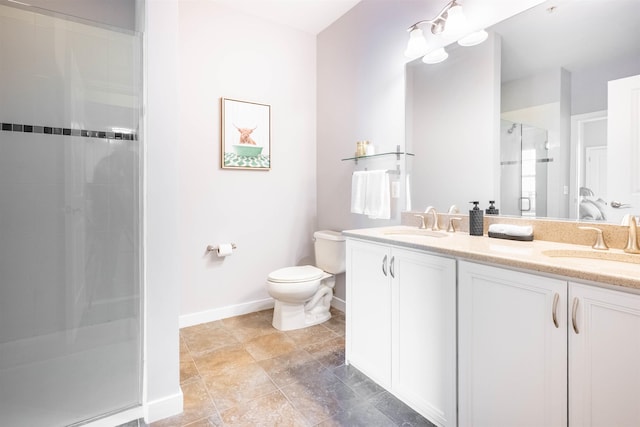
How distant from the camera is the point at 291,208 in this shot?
3.10m

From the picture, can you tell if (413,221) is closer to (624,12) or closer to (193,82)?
(624,12)

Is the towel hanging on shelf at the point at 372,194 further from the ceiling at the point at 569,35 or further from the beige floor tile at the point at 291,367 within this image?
the beige floor tile at the point at 291,367

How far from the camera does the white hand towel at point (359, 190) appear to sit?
2.46 m

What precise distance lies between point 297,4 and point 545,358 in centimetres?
291

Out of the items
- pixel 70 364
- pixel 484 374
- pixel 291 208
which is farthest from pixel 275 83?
pixel 484 374

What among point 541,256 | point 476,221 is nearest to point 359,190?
point 476,221

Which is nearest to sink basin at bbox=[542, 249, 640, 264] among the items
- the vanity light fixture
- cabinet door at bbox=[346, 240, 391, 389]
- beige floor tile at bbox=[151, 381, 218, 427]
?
cabinet door at bbox=[346, 240, 391, 389]

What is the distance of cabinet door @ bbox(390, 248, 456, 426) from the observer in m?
1.33

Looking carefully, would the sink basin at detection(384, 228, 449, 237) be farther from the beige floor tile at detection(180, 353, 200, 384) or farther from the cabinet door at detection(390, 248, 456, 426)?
the beige floor tile at detection(180, 353, 200, 384)

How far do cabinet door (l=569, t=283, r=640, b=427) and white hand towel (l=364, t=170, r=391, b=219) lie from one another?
4.55 ft

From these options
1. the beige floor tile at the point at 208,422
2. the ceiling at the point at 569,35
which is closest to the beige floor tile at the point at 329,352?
the beige floor tile at the point at 208,422

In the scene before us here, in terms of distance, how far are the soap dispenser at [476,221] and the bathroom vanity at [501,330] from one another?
6 cm

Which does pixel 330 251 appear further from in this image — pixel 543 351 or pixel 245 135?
pixel 543 351

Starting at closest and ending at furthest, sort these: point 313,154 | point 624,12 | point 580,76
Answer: point 624,12 → point 580,76 → point 313,154
